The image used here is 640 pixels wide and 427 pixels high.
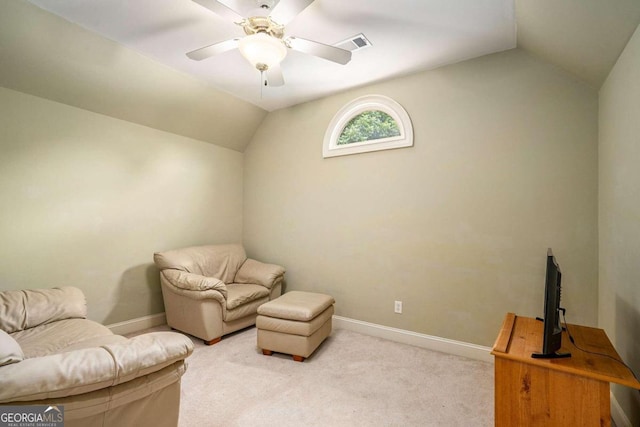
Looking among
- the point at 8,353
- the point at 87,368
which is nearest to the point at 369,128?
the point at 87,368

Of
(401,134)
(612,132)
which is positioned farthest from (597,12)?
(401,134)

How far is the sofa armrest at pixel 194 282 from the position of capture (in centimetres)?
284

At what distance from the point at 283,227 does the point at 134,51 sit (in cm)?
251

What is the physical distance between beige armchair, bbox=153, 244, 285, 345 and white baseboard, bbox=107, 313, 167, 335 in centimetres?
35

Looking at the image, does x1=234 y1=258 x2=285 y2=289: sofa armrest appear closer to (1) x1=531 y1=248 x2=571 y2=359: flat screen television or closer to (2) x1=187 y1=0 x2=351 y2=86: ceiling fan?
(2) x1=187 y1=0 x2=351 y2=86: ceiling fan

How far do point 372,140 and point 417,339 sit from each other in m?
2.24

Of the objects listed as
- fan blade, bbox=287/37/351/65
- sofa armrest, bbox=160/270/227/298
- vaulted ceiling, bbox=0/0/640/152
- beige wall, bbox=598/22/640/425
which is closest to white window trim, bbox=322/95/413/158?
vaulted ceiling, bbox=0/0/640/152

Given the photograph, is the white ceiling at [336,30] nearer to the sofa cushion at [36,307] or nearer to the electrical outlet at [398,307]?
the sofa cushion at [36,307]

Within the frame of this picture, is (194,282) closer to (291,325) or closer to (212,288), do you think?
(212,288)

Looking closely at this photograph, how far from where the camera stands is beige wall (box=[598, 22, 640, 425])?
1498mm

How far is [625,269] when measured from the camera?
165cm

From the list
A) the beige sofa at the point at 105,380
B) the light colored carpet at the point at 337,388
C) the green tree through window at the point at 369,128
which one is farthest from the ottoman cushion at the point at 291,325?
the green tree through window at the point at 369,128

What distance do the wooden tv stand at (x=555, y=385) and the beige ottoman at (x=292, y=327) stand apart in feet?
5.11

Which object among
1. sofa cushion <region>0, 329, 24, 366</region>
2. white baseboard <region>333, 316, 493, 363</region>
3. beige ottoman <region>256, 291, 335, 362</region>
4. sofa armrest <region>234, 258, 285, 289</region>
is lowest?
white baseboard <region>333, 316, 493, 363</region>
